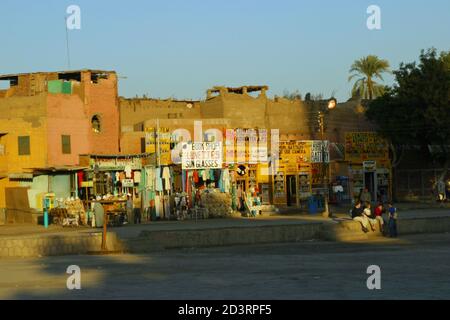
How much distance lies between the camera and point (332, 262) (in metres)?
21.0

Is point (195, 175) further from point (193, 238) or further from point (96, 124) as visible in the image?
point (193, 238)

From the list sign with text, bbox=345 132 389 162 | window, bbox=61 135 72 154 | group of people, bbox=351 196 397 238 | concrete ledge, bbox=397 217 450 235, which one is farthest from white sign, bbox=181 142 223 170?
concrete ledge, bbox=397 217 450 235

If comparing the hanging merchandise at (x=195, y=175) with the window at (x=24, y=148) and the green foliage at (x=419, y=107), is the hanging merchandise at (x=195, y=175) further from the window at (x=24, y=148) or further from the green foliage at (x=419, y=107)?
the green foliage at (x=419, y=107)

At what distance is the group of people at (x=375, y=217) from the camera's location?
30625mm

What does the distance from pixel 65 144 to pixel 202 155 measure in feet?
26.7

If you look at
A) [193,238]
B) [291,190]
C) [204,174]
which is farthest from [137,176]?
[193,238]

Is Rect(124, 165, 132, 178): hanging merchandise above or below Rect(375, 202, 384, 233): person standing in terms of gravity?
above

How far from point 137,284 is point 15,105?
30.8 metres

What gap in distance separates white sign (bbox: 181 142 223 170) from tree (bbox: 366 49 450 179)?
1416cm

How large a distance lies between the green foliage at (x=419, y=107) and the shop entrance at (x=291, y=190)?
6.98 m

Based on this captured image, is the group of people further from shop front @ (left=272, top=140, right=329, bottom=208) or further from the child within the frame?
shop front @ (left=272, top=140, right=329, bottom=208)

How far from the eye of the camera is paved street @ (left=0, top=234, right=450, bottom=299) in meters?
15.0

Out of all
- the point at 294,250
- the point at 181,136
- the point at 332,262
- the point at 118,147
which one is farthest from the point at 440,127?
the point at 332,262
